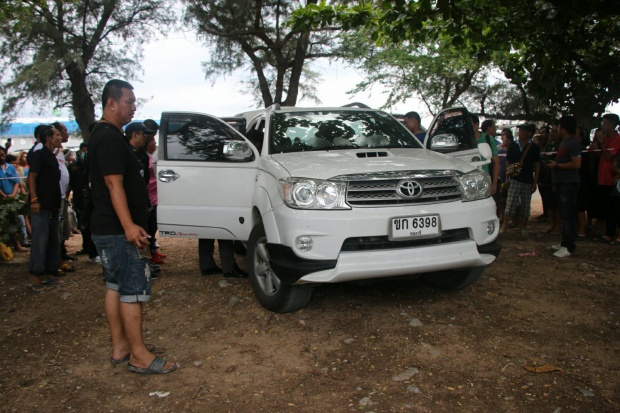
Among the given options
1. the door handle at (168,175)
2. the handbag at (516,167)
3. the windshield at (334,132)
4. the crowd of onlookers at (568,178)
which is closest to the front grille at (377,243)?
the windshield at (334,132)

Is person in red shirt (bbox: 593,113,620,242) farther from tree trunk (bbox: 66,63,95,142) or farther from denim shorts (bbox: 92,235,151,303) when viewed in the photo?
tree trunk (bbox: 66,63,95,142)

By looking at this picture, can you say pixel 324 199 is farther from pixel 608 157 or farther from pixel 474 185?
pixel 608 157

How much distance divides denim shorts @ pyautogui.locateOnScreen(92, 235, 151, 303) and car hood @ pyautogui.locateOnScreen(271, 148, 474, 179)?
1.38 m

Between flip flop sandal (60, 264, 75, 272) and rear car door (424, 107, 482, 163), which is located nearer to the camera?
rear car door (424, 107, 482, 163)

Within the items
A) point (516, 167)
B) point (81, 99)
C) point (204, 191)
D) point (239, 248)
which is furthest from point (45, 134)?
point (81, 99)

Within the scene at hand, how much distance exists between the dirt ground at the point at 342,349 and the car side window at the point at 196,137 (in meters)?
1.47

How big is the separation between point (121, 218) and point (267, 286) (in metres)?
1.64

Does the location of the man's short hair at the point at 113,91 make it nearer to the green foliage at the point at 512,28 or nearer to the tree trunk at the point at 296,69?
the green foliage at the point at 512,28

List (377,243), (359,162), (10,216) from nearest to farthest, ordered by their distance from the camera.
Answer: (377,243) → (359,162) → (10,216)

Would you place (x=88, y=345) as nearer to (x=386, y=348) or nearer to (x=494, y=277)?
(x=386, y=348)

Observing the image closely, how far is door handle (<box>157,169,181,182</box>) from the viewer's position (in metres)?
5.17

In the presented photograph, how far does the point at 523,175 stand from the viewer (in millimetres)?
8297

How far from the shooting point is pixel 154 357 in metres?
3.63

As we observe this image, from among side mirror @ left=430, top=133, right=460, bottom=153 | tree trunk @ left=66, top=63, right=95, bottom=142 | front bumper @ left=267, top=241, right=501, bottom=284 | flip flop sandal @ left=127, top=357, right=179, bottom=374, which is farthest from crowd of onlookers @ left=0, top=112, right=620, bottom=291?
tree trunk @ left=66, top=63, right=95, bottom=142
